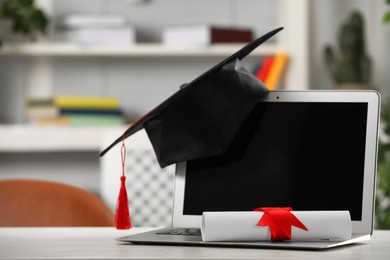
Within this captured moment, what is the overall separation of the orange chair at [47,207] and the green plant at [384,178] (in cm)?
128

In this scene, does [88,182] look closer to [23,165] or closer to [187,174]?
[23,165]

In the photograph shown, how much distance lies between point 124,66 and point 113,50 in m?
0.27

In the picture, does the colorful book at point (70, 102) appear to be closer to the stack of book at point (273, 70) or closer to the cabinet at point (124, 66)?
the cabinet at point (124, 66)

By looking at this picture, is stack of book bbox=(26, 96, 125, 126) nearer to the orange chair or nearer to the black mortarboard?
the orange chair

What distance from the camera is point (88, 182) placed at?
11.4 ft

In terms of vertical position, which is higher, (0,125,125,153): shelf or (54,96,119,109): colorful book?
(54,96,119,109): colorful book

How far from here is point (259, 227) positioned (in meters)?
1.08

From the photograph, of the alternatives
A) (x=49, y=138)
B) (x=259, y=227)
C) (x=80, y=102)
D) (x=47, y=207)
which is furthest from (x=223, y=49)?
(x=259, y=227)

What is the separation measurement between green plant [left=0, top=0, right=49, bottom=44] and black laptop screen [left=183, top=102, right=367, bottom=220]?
6.90ft

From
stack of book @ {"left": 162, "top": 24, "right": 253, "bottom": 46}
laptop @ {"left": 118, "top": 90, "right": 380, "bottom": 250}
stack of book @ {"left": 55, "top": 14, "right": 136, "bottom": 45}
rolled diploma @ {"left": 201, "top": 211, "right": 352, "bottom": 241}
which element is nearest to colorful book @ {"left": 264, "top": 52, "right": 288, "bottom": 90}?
stack of book @ {"left": 162, "top": 24, "right": 253, "bottom": 46}

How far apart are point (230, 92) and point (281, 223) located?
24 centimetres

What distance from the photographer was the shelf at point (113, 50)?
3.21 metres

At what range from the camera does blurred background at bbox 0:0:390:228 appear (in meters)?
3.24

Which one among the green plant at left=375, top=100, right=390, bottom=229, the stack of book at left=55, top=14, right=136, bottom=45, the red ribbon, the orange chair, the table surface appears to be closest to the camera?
the table surface
